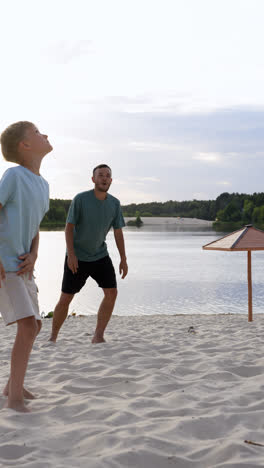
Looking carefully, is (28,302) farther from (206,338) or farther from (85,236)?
(206,338)

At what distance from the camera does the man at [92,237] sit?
5.25 m

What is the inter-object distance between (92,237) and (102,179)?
65 cm

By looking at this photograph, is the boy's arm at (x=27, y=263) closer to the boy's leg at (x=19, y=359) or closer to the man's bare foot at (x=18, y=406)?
the boy's leg at (x=19, y=359)

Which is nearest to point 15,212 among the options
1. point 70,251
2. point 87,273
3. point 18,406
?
point 18,406

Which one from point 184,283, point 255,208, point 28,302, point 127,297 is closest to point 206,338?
point 28,302

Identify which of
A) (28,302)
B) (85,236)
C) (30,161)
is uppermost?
(30,161)

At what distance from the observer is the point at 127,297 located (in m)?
17.0

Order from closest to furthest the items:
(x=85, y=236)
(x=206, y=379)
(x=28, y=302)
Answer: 1. (x=28, y=302)
2. (x=206, y=379)
3. (x=85, y=236)

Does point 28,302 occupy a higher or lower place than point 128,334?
higher

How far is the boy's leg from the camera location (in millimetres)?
2996

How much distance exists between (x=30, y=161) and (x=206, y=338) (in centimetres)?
352

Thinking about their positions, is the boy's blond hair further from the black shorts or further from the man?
the black shorts

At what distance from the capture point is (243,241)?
8070mm

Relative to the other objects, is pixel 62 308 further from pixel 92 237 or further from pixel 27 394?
pixel 27 394
